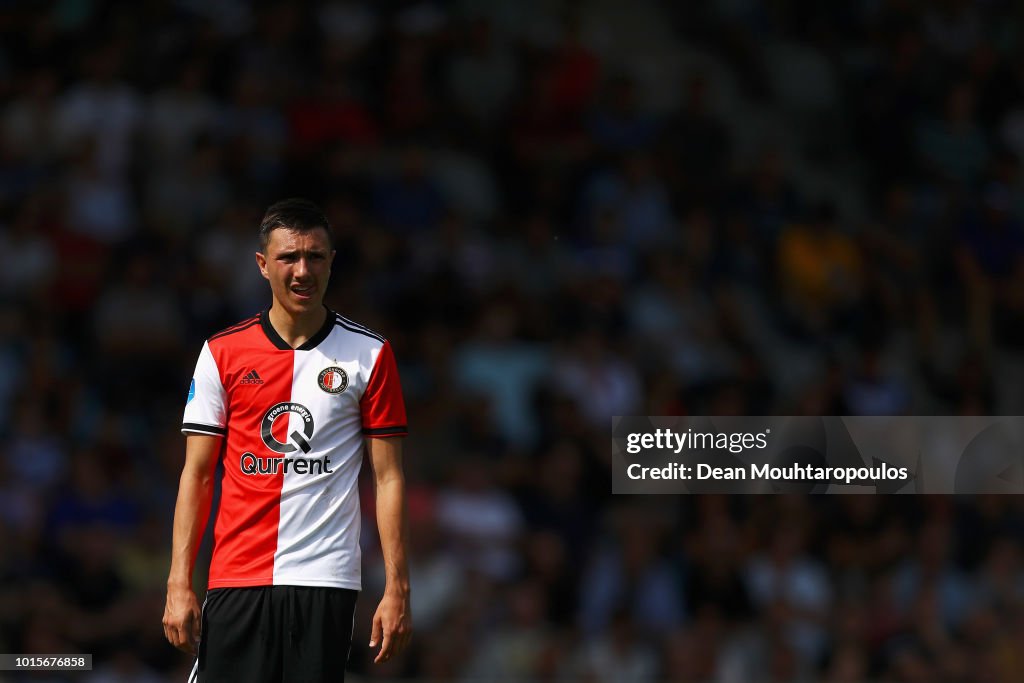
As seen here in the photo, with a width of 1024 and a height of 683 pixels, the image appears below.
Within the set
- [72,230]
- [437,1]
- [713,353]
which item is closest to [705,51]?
[437,1]

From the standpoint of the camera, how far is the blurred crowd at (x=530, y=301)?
945cm

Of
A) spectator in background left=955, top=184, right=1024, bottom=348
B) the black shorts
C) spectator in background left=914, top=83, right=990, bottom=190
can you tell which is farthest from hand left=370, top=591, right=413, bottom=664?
spectator in background left=914, top=83, right=990, bottom=190

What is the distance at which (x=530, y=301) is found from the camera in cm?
1097

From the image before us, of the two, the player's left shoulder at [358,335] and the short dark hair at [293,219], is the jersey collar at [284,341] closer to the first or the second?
the player's left shoulder at [358,335]

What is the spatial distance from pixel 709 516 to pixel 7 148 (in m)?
5.42

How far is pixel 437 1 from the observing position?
12.8m

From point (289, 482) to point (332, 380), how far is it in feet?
1.17

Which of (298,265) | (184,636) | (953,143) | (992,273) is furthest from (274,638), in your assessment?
(953,143)

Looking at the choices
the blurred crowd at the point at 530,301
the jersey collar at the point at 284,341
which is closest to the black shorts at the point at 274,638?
the jersey collar at the point at 284,341

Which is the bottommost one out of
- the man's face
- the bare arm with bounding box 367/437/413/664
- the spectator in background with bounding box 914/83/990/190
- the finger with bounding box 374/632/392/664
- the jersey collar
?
the finger with bounding box 374/632/392/664

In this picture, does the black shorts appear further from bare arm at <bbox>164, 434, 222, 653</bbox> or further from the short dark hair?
the short dark hair

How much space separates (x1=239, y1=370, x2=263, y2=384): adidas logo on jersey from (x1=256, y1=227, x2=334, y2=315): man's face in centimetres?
23

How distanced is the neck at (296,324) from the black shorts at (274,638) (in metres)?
0.81

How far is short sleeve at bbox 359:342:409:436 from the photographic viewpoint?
16.7 feet
